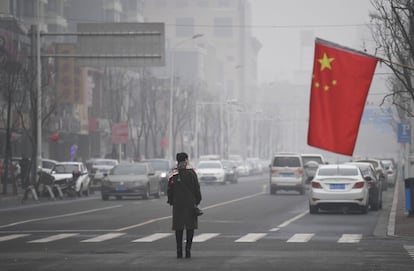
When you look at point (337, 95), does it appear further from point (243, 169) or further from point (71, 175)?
point (243, 169)

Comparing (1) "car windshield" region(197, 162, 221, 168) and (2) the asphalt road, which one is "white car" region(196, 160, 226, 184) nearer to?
(1) "car windshield" region(197, 162, 221, 168)

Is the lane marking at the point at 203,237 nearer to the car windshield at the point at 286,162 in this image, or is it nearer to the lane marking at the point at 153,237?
the lane marking at the point at 153,237

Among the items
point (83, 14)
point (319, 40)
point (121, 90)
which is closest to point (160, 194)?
point (319, 40)

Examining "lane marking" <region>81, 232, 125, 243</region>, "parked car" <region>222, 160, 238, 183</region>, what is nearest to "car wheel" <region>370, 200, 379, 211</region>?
"lane marking" <region>81, 232, 125, 243</region>

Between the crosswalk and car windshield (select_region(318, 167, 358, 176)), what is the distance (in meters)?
11.4

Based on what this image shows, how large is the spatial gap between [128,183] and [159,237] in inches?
974

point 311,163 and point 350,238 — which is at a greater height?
point 350,238

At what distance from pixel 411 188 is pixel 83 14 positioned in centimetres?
9138

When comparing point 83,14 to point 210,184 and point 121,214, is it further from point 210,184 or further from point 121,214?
point 121,214

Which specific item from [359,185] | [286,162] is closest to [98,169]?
[286,162]

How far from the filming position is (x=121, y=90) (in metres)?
98.1

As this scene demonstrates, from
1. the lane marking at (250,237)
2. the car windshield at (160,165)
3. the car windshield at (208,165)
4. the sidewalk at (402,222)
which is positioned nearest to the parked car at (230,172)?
the car windshield at (208,165)

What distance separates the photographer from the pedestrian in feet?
68.7

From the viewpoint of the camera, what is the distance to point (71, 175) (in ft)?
184
